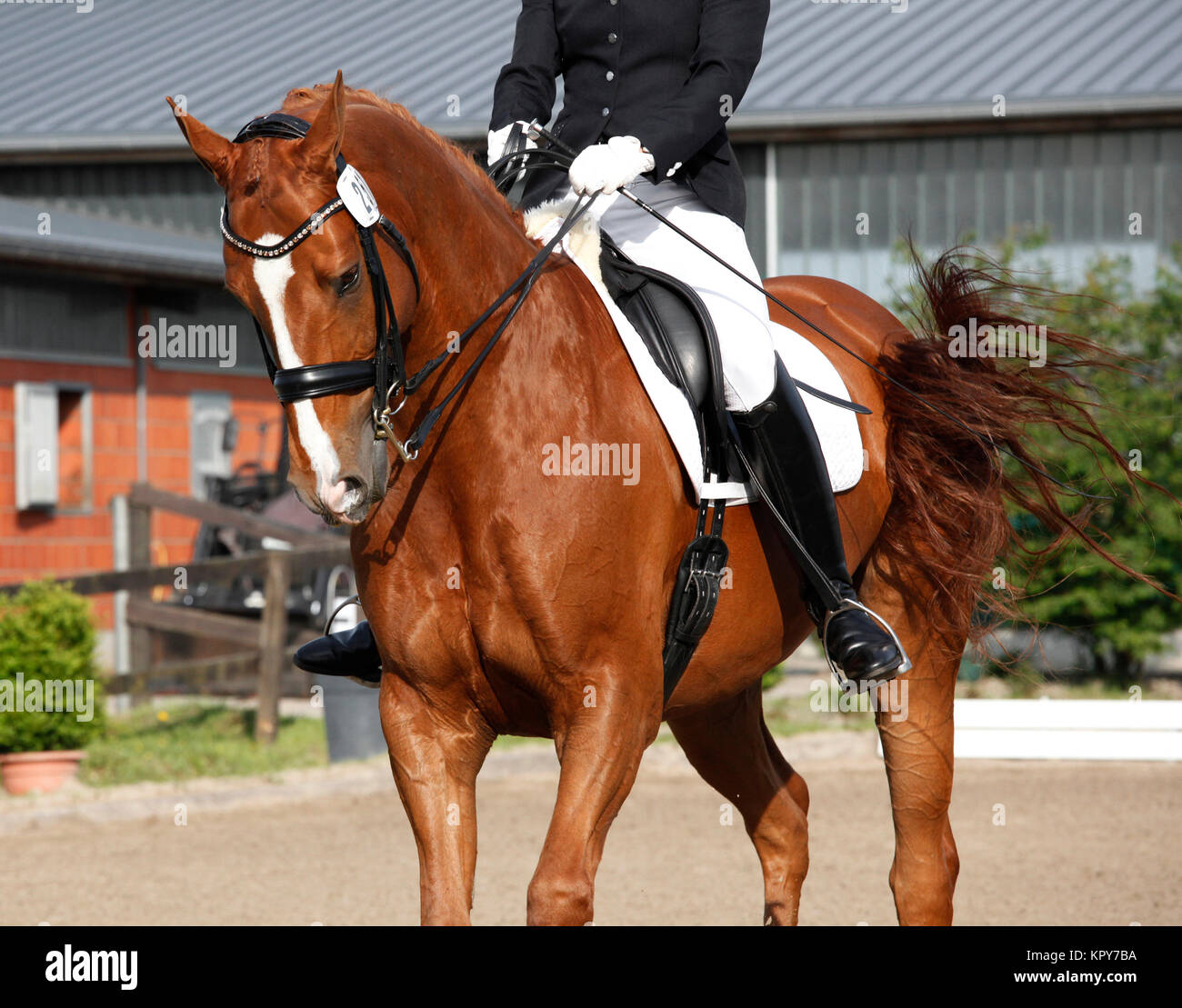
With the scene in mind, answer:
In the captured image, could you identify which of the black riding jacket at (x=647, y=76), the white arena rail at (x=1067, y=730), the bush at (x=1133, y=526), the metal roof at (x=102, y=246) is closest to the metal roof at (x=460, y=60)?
the metal roof at (x=102, y=246)

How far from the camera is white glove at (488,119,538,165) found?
3.89 m

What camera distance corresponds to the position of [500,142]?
396 cm

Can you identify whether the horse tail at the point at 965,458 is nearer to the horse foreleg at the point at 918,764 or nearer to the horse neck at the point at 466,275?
the horse foreleg at the point at 918,764

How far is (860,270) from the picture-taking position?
15.3m

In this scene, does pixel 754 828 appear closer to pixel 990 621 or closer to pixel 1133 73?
pixel 990 621

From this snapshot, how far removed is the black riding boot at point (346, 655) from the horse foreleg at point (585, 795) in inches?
33.0

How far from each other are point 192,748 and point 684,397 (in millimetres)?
7476

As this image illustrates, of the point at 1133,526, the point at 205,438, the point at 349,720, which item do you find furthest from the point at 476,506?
the point at 205,438

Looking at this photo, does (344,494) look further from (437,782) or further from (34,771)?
(34,771)

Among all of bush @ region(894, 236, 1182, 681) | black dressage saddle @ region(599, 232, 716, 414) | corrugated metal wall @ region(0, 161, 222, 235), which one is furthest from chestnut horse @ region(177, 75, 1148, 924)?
corrugated metal wall @ region(0, 161, 222, 235)

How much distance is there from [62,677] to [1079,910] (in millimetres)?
6288

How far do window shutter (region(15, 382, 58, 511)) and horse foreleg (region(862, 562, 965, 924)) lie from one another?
459 inches

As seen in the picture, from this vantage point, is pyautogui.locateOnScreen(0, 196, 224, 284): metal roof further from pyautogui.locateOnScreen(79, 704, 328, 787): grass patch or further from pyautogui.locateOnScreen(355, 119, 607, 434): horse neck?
pyautogui.locateOnScreen(355, 119, 607, 434): horse neck

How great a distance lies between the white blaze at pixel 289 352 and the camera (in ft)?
9.22
